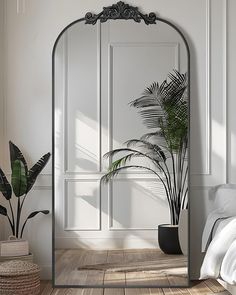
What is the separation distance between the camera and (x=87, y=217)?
5035 mm

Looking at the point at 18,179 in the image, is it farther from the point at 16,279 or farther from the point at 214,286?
the point at 214,286

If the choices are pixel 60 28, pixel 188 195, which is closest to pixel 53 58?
pixel 60 28

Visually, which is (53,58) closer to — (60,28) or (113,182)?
(60,28)

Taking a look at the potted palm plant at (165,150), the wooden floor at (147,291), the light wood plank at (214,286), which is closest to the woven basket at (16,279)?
the wooden floor at (147,291)

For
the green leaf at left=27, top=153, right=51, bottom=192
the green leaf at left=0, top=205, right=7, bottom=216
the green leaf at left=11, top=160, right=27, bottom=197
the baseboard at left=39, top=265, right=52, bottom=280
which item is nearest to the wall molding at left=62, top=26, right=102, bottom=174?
the green leaf at left=27, top=153, right=51, bottom=192

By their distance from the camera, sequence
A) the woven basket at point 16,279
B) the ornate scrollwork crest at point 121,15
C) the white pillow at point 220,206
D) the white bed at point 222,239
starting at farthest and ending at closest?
the ornate scrollwork crest at point 121,15 < the white pillow at point 220,206 < the woven basket at point 16,279 < the white bed at point 222,239

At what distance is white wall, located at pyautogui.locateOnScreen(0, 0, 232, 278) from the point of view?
520 cm

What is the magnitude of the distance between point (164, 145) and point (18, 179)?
1.17 metres

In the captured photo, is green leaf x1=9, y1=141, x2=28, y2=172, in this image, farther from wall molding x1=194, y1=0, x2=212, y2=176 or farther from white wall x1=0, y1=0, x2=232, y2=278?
wall molding x1=194, y1=0, x2=212, y2=176

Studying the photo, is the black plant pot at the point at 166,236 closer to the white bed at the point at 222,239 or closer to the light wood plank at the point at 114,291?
the white bed at the point at 222,239

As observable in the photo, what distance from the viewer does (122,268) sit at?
5023 millimetres

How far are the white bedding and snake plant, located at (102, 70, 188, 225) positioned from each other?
87 centimetres

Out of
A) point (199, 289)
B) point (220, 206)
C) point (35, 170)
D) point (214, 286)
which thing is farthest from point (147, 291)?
point (35, 170)

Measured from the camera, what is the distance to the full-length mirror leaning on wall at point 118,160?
Result: 502 centimetres
